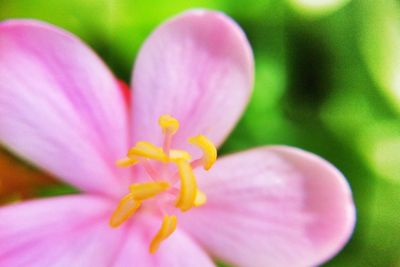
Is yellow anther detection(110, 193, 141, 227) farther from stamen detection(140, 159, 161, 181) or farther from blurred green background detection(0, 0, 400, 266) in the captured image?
blurred green background detection(0, 0, 400, 266)

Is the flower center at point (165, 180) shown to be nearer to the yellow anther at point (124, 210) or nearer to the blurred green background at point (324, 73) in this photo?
the yellow anther at point (124, 210)

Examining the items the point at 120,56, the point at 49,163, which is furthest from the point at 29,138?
the point at 120,56

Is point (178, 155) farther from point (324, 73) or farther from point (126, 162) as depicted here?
point (324, 73)

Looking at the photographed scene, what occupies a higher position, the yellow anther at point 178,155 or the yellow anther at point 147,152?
the yellow anther at point 147,152

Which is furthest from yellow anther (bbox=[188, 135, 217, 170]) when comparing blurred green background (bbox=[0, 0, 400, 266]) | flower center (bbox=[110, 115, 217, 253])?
blurred green background (bbox=[0, 0, 400, 266])

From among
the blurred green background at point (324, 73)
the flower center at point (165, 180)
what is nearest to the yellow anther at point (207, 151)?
the flower center at point (165, 180)

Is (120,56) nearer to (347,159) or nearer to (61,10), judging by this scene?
(61,10)

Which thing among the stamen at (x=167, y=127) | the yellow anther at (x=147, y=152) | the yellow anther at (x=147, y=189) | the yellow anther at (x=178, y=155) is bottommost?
the yellow anther at (x=147, y=189)
